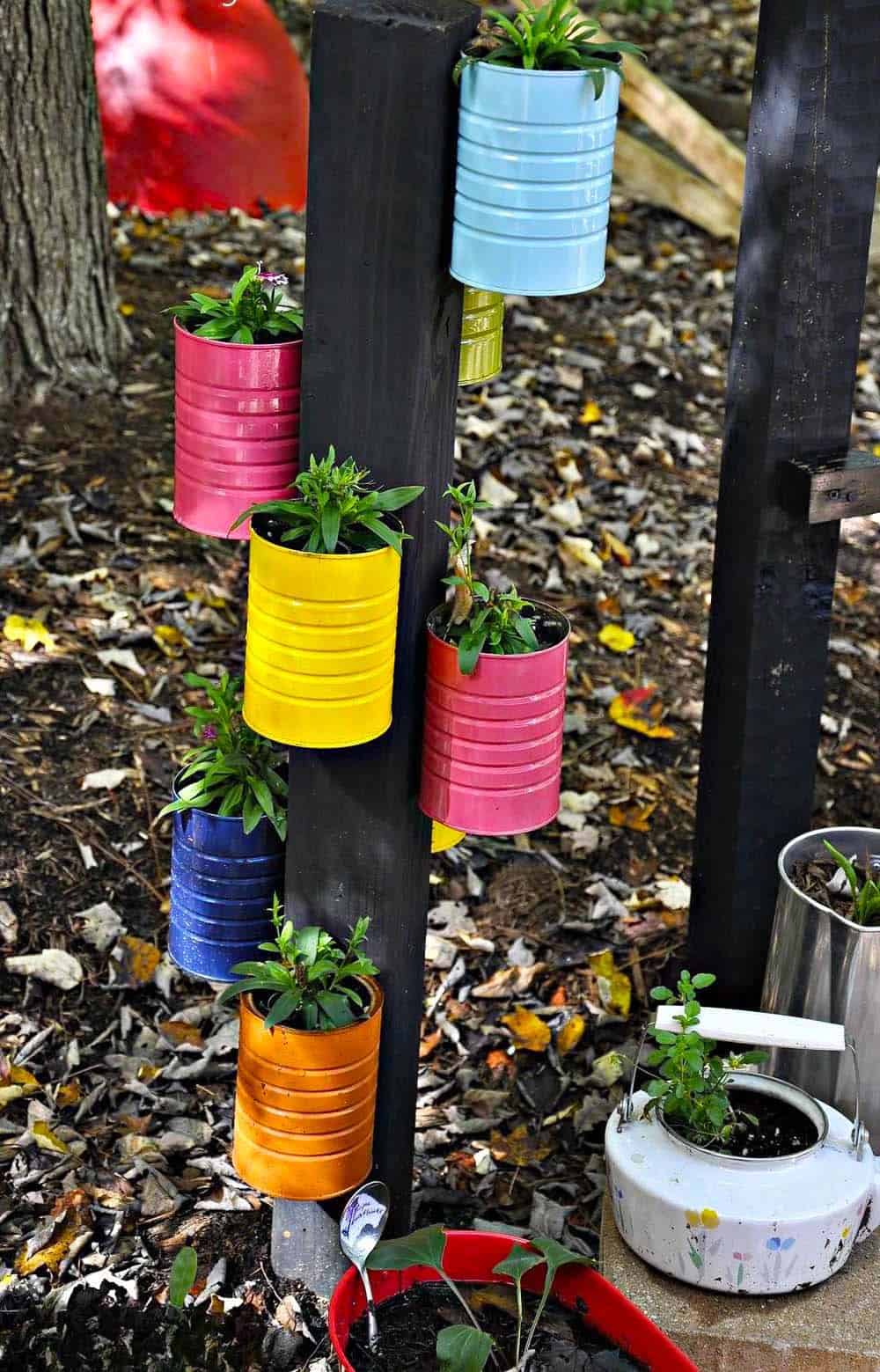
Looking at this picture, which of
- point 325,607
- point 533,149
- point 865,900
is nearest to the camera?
point 533,149

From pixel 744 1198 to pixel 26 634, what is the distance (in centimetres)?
225

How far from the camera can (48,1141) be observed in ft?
9.42

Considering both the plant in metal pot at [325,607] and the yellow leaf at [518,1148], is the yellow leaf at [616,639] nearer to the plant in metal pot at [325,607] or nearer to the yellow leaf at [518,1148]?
the yellow leaf at [518,1148]

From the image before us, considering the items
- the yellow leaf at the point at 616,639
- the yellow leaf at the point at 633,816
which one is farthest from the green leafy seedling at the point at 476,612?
the yellow leaf at the point at 616,639

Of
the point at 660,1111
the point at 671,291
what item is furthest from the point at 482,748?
the point at 671,291

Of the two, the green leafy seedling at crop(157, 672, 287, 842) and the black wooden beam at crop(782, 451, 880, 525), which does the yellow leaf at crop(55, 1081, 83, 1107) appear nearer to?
the green leafy seedling at crop(157, 672, 287, 842)

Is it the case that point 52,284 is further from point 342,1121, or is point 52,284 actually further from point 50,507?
point 342,1121

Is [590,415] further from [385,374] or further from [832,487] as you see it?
[385,374]

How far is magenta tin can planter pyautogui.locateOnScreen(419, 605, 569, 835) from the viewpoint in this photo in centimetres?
220

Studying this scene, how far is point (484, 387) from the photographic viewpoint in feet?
17.6

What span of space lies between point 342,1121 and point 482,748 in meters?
0.57

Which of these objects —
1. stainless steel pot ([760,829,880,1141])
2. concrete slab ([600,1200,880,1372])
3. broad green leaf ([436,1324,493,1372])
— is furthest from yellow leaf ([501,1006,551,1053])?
broad green leaf ([436,1324,493,1372])

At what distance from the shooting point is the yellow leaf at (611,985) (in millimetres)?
3332

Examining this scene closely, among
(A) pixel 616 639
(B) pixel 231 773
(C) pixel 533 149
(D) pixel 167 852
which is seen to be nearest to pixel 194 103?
(A) pixel 616 639
